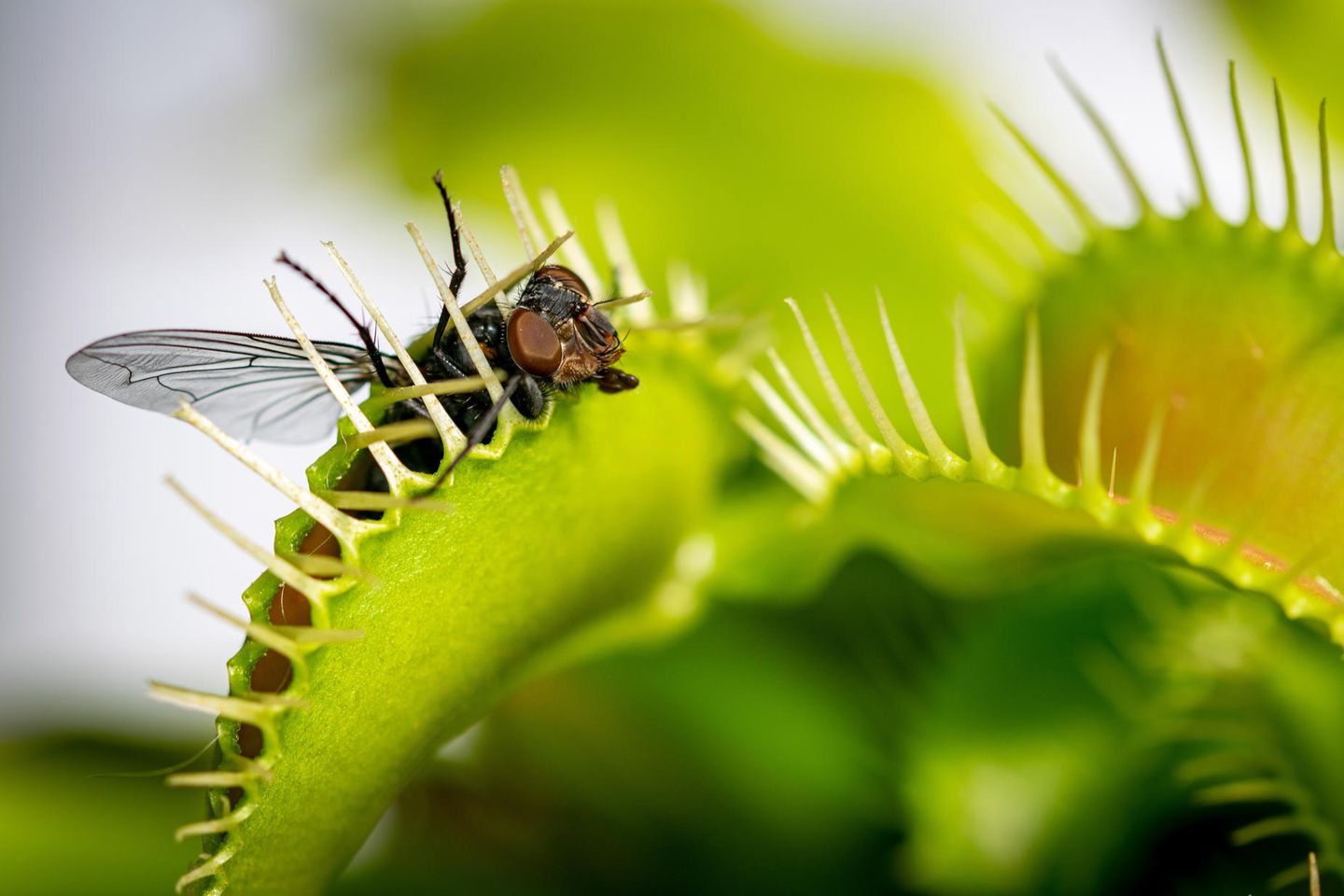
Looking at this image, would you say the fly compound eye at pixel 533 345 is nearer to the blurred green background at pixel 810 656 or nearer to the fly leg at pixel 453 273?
the fly leg at pixel 453 273

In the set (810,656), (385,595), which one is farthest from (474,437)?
(810,656)

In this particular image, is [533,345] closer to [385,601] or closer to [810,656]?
[385,601]

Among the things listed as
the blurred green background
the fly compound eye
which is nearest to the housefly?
the fly compound eye

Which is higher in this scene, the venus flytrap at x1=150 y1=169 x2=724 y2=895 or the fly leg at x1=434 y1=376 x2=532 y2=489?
the fly leg at x1=434 y1=376 x2=532 y2=489

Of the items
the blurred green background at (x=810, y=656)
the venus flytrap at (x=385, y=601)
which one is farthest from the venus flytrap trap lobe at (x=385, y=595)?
the blurred green background at (x=810, y=656)

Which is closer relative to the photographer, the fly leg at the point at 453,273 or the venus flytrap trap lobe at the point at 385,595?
the venus flytrap trap lobe at the point at 385,595

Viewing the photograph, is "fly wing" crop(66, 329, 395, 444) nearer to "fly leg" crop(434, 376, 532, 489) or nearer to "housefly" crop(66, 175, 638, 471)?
"housefly" crop(66, 175, 638, 471)

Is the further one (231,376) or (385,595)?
(231,376)

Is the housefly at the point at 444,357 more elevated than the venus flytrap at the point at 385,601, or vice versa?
the housefly at the point at 444,357
